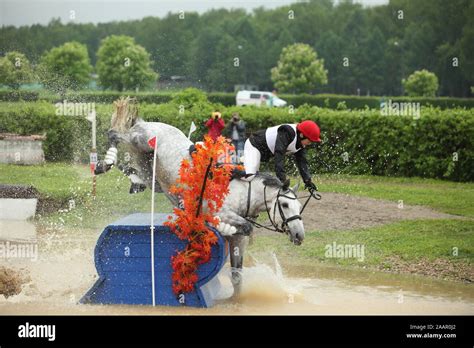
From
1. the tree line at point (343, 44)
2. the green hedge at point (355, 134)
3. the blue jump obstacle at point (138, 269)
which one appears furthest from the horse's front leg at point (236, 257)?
the tree line at point (343, 44)

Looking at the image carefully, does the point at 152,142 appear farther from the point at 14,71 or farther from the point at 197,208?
the point at 14,71

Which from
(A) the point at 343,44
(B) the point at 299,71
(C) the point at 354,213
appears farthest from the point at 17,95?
(A) the point at 343,44

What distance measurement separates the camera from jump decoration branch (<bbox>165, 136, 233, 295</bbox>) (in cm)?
980

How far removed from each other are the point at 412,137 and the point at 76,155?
8.43 meters

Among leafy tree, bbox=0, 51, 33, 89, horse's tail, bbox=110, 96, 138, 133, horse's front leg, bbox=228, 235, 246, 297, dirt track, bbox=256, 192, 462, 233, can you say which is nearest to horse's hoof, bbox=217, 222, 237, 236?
horse's front leg, bbox=228, 235, 246, 297

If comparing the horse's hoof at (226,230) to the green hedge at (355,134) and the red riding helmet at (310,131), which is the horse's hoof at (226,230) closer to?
the red riding helmet at (310,131)

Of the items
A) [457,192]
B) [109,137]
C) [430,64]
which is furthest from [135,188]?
[430,64]

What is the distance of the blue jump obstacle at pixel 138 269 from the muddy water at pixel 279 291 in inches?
5.8

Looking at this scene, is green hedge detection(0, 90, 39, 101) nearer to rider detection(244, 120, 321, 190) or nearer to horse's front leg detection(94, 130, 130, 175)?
horse's front leg detection(94, 130, 130, 175)

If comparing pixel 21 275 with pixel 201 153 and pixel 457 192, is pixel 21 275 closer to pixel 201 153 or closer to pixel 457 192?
pixel 201 153

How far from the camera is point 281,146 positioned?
1044 centimetres

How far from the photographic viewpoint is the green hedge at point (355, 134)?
20.7 metres

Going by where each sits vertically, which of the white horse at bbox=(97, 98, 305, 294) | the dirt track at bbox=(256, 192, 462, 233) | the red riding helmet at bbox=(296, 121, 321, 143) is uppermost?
the red riding helmet at bbox=(296, 121, 321, 143)

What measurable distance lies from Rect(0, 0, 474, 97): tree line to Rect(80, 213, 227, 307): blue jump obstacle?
2202 inches
